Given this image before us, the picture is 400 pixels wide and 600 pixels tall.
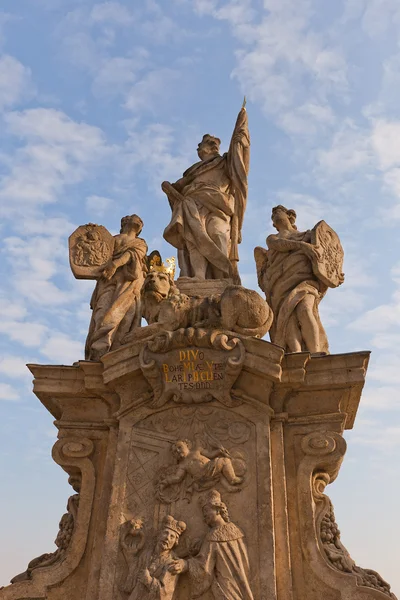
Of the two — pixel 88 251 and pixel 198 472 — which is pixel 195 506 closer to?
pixel 198 472

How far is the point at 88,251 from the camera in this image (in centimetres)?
872

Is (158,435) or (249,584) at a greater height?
(158,435)

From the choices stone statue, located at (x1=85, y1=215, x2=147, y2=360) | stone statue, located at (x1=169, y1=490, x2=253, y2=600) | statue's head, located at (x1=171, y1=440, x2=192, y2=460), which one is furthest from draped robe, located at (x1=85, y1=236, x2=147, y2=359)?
stone statue, located at (x1=169, y1=490, x2=253, y2=600)

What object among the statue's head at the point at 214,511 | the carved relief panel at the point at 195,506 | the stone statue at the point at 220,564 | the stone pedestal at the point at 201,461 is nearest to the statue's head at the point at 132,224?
the stone pedestal at the point at 201,461

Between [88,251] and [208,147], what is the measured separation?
9.71 feet

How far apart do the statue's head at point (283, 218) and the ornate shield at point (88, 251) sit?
218 cm

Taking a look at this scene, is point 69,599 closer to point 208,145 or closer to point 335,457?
point 335,457

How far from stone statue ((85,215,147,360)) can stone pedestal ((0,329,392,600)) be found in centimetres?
88

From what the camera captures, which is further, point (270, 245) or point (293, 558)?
point (270, 245)

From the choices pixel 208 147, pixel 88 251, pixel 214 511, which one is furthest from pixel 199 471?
pixel 208 147

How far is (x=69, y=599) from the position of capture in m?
6.46

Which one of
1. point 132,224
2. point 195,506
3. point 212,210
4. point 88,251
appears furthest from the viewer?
point 212,210

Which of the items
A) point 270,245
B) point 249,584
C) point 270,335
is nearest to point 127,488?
point 249,584

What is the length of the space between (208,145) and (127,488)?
580 cm
